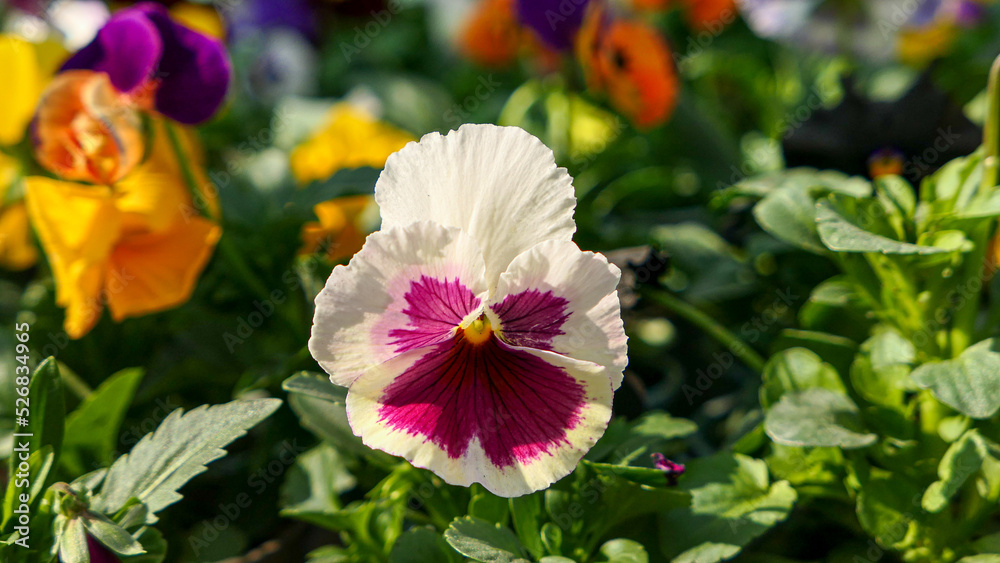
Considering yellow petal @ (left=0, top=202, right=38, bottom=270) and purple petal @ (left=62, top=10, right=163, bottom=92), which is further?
yellow petal @ (left=0, top=202, right=38, bottom=270)

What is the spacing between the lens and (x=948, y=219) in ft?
2.26

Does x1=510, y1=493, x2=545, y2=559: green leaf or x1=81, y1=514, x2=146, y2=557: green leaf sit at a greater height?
x1=81, y1=514, x2=146, y2=557: green leaf

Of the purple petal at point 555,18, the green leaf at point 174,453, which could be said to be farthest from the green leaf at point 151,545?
the purple petal at point 555,18

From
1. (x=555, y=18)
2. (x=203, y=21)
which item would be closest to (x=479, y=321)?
(x=555, y=18)

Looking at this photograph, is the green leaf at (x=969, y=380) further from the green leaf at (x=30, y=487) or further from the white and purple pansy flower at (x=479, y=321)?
the green leaf at (x=30, y=487)

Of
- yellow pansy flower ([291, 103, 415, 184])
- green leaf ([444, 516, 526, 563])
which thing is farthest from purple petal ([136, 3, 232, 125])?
green leaf ([444, 516, 526, 563])

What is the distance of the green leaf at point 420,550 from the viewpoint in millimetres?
644

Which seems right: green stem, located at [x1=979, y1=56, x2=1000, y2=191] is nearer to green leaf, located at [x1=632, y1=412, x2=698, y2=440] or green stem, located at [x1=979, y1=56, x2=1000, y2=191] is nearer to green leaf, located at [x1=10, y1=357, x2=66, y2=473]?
green leaf, located at [x1=632, y1=412, x2=698, y2=440]

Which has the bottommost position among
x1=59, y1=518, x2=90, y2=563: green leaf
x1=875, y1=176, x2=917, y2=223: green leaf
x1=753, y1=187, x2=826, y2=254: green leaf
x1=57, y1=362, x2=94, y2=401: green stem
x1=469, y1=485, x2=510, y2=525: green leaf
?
x1=57, y1=362, x2=94, y2=401: green stem

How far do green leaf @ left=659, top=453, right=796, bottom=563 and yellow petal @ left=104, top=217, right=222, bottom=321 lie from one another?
1.91 feet

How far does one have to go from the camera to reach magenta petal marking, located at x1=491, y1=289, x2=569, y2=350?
1.77 feet

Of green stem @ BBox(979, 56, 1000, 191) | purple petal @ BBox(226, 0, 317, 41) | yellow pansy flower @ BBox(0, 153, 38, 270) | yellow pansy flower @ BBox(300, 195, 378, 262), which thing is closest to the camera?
green stem @ BBox(979, 56, 1000, 191)

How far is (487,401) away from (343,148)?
67 centimetres

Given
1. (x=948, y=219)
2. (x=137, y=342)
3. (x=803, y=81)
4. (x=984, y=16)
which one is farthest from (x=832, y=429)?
(x=984, y=16)
